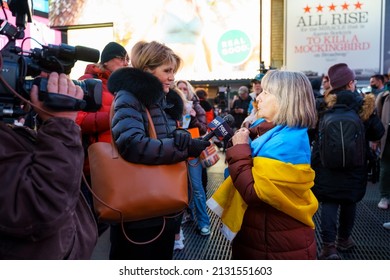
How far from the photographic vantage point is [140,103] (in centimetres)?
177

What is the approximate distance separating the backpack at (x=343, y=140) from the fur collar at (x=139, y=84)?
1.63 meters

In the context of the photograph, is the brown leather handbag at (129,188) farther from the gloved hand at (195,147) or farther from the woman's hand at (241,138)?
the woman's hand at (241,138)

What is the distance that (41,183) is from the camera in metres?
0.89

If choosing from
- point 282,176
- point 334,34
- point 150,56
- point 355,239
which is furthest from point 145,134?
point 334,34

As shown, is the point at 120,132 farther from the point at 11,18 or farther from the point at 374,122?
the point at 374,122

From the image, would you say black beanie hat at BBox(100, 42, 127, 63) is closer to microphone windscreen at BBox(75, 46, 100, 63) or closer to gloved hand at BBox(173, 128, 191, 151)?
gloved hand at BBox(173, 128, 191, 151)

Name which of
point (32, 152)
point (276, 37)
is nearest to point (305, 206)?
point (32, 152)

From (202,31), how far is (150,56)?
10.7 metres

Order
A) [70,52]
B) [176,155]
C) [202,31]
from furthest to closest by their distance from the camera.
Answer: [202,31] → [176,155] → [70,52]

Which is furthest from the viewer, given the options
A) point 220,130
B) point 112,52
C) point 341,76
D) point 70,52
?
point 341,76

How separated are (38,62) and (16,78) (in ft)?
0.36

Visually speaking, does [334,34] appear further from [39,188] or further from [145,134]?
[39,188]

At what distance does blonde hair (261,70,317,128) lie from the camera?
174 cm

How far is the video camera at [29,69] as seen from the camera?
979mm
